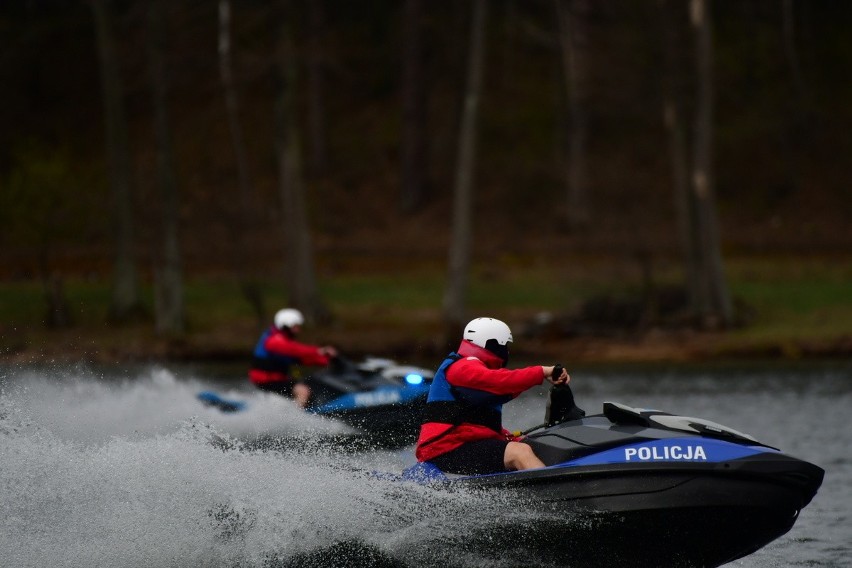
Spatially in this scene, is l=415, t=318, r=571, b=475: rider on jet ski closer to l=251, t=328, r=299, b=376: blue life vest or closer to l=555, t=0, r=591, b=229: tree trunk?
l=251, t=328, r=299, b=376: blue life vest

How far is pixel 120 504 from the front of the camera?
35.1 ft

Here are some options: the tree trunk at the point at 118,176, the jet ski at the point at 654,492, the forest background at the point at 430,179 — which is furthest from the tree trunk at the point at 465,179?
the jet ski at the point at 654,492

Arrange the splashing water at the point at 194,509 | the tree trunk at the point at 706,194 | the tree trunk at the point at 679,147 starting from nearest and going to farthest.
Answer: the splashing water at the point at 194,509, the tree trunk at the point at 706,194, the tree trunk at the point at 679,147

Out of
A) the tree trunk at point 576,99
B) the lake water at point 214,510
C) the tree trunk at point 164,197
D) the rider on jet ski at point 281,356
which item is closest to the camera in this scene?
the lake water at point 214,510

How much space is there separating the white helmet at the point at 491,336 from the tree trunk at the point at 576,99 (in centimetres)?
3328

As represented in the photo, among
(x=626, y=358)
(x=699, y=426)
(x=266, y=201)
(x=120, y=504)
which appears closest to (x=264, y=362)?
(x=120, y=504)

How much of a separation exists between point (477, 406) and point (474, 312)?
77.1ft

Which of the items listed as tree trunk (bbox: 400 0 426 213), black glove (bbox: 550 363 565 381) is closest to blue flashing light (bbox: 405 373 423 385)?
black glove (bbox: 550 363 565 381)

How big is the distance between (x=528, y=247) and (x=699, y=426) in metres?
33.1

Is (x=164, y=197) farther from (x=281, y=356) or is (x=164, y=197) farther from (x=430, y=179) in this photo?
(x=430, y=179)

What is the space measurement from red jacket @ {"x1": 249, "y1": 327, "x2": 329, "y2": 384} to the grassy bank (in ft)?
27.0

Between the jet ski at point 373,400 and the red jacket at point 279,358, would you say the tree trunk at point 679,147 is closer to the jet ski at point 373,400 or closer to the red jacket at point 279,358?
the red jacket at point 279,358

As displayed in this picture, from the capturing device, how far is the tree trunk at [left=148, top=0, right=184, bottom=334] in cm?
3244

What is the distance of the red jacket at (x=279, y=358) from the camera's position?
1834 cm
